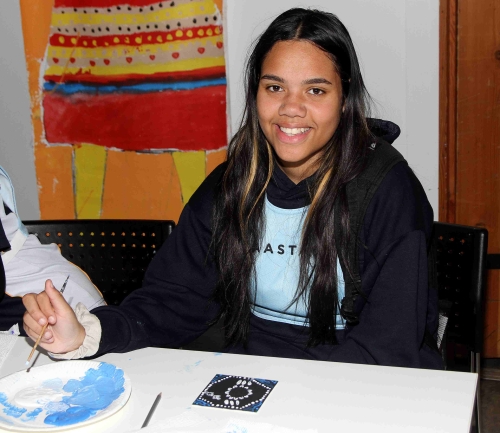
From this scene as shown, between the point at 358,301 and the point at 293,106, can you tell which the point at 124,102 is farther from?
the point at 358,301

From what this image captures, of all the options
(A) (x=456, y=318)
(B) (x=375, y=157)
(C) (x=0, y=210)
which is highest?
(B) (x=375, y=157)

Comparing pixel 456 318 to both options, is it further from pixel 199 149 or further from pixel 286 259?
pixel 199 149

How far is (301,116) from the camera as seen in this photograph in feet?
5.07

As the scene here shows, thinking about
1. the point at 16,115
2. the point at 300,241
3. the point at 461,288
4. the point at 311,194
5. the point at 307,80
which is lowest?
the point at 461,288

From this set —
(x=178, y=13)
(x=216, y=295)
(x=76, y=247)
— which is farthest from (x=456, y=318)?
(x=178, y=13)

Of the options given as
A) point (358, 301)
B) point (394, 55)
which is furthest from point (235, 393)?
point (394, 55)

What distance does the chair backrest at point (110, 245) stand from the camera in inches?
73.9

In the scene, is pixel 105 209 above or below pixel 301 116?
below

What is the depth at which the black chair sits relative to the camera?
5.26 ft

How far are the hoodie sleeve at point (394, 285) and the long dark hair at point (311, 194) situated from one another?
0.07 m

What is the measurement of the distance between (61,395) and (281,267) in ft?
2.05

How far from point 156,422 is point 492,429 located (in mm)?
1738

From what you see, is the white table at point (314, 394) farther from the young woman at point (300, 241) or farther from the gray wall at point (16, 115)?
the gray wall at point (16, 115)

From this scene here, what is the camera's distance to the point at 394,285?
141 centimetres
